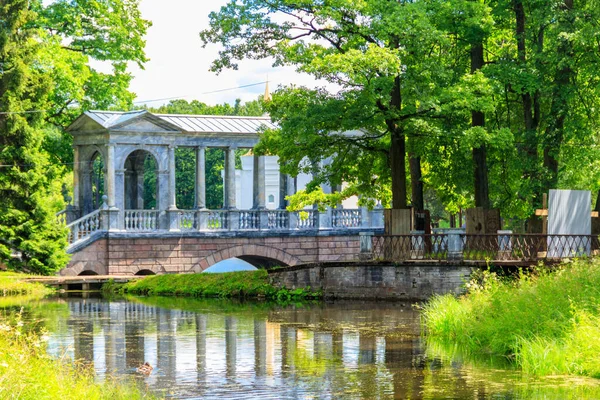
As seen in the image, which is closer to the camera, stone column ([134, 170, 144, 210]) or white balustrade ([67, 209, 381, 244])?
white balustrade ([67, 209, 381, 244])

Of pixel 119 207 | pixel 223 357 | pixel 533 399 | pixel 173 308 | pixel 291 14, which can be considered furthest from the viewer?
pixel 119 207

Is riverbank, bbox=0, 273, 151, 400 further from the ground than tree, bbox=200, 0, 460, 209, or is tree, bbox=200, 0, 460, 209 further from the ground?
tree, bbox=200, 0, 460, 209

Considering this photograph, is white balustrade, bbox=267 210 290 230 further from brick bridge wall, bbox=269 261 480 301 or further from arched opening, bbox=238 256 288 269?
brick bridge wall, bbox=269 261 480 301

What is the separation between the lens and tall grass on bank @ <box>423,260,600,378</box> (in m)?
16.5

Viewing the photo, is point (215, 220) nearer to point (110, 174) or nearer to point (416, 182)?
point (110, 174)

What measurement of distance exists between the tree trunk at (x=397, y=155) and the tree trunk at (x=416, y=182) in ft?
9.40

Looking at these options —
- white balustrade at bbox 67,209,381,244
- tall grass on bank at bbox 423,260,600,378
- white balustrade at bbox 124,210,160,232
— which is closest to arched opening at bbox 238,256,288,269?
white balustrade at bbox 67,209,381,244

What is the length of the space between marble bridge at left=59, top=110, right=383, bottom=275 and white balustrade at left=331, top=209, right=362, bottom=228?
0.13 feet

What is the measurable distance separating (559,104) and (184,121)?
54.3 ft

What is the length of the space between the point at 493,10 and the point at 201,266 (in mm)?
15308

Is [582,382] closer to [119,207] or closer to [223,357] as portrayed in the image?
[223,357]

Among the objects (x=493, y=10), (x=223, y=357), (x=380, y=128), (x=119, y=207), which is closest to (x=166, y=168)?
(x=119, y=207)

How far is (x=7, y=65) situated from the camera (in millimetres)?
37281

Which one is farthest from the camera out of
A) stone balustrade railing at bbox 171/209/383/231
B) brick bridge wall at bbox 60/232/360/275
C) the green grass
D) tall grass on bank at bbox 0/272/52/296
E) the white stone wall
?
the white stone wall
